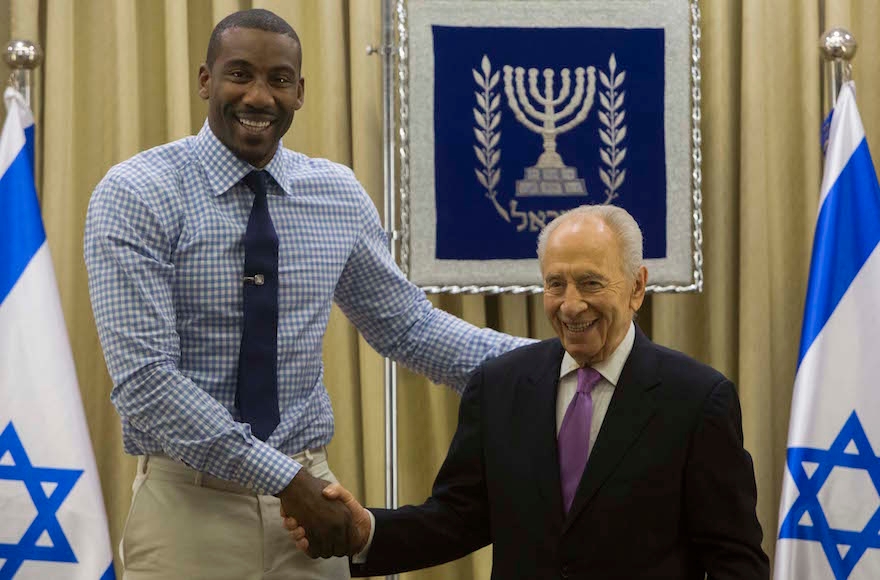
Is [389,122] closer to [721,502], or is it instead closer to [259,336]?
[259,336]

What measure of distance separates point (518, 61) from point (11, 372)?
5.47ft

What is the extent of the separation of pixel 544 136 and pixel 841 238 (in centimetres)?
91

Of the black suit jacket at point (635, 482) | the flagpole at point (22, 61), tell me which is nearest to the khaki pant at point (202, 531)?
the black suit jacket at point (635, 482)

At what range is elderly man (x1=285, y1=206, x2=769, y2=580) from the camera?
2.05 metres

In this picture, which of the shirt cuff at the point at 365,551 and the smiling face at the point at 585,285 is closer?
the smiling face at the point at 585,285

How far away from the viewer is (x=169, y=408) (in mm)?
2215

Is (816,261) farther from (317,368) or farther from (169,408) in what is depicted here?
(169,408)

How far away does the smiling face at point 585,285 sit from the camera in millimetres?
2129

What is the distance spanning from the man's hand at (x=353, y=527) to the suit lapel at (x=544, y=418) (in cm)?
39

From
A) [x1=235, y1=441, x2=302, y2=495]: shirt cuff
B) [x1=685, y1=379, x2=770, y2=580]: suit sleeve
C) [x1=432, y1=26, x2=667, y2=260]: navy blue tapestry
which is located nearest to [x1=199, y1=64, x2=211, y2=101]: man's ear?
[x1=235, y1=441, x2=302, y2=495]: shirt cuff

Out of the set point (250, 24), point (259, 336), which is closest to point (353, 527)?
point (259, 336)

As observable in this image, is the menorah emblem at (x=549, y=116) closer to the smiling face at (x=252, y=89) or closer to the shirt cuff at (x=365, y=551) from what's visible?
the smiling face at (x=252, y=89)

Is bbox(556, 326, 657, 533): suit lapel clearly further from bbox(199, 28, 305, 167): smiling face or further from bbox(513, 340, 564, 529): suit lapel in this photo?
bbox(199, 28, 305, 167): smiling face

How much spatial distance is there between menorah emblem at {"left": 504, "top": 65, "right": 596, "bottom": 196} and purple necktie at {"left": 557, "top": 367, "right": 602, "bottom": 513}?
1.26m
